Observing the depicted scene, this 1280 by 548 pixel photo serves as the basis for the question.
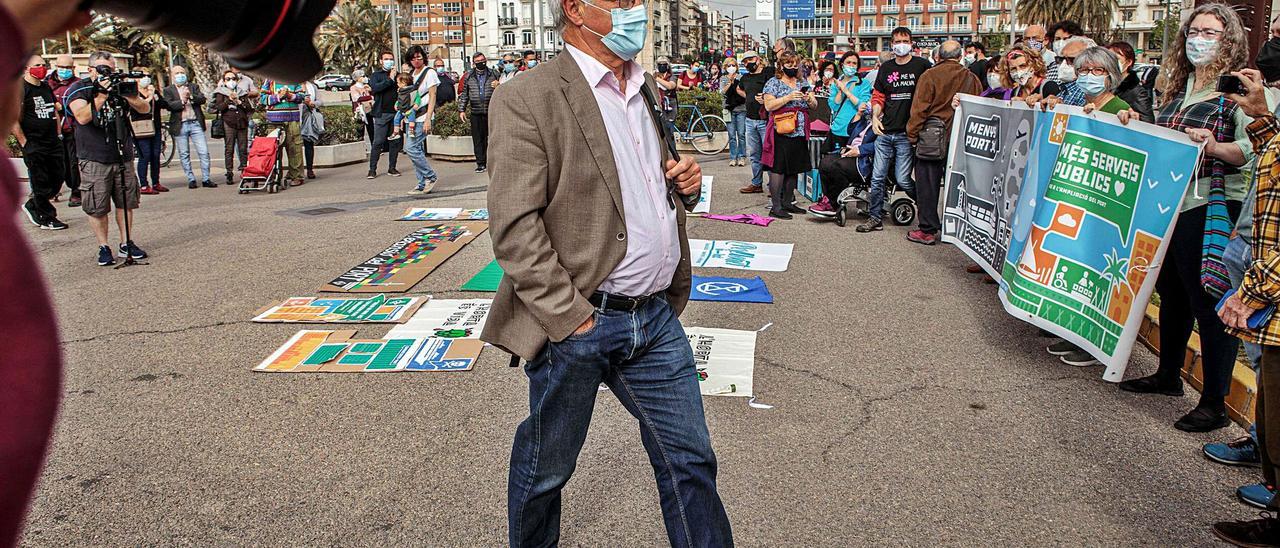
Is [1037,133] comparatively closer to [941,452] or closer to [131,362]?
[941,452]

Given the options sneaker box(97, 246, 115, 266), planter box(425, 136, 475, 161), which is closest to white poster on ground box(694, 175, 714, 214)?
sneaker box(97, 246, 115, 266)

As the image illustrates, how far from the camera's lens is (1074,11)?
237 feet

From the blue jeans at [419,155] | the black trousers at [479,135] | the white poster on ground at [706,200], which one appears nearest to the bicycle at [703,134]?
the black trousers at [479,135]

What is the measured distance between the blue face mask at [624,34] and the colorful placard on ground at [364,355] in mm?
3071

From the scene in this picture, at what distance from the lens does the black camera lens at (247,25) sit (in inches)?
37.4

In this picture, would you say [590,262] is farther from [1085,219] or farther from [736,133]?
[736,133]

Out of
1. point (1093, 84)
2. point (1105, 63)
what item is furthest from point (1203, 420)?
point (1105, 63)

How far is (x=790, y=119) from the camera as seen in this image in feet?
35.5

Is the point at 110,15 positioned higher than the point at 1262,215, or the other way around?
the point at 110,15

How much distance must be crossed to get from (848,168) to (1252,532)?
24.1 ft

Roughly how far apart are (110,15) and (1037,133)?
633 centimetres

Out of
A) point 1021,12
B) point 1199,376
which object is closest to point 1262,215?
point 1199,376

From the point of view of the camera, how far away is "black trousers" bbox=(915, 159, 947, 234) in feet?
30.4

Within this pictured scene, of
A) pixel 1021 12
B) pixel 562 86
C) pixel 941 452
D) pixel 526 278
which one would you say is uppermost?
pixel 1021 12
